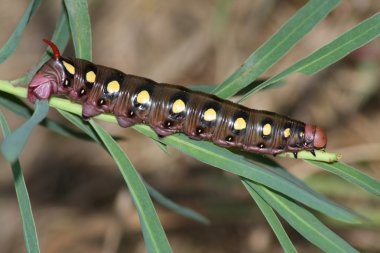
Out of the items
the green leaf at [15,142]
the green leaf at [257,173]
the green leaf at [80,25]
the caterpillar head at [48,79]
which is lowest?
the green leaf at [15,142]

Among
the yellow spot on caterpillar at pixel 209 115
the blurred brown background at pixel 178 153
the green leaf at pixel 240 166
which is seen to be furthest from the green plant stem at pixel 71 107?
the blurred brown background at pixel 178 153

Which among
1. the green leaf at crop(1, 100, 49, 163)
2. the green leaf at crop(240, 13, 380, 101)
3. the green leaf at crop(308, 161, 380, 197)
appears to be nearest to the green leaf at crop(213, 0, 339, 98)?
the green leaf at crop(240, 13, 380, 101)

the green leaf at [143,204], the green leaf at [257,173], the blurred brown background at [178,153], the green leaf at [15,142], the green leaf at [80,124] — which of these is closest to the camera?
the green leaf at [15,142]

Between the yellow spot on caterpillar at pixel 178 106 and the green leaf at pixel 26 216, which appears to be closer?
the green leaf at pixel 26 216

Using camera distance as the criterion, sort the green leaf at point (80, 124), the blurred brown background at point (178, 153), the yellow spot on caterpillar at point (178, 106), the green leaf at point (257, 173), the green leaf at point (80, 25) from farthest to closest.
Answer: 1. the blurred brown background at point (178, 153)
2. the yellow spot on caterpillar at point (178, 106)
3. the green leaf at point (80, 124)
4. the green leaf at point (80, 25)
5. the green leaf at point (257, 173)

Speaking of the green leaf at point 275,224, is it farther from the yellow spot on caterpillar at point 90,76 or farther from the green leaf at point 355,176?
the yellow spot on caterpillar at point 90,76

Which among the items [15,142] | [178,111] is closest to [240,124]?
[178,111]

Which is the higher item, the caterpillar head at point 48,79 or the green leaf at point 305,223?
the caterpillar head at point 48,79

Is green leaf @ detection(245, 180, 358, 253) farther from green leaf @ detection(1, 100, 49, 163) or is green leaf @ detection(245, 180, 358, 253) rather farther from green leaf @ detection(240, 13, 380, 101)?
green leaf @ detection(1, 100, 49, 163)

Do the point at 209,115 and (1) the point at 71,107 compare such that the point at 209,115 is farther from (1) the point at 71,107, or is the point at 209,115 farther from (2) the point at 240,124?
(1) the point at 71,107
